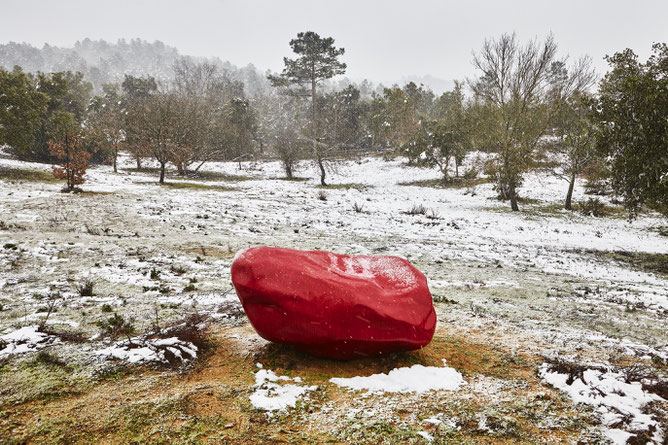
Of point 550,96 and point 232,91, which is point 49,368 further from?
point 232,91

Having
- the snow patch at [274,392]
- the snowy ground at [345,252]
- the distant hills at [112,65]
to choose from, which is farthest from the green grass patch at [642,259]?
the distant hills at [112,65]

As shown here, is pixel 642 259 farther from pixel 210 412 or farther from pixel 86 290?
pixel 86 290

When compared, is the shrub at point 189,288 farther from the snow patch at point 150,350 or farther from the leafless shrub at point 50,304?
the snow patch at point 150,350

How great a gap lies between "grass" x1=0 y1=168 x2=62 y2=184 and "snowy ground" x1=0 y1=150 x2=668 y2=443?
9.61 ft

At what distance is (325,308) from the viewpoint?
130 inches

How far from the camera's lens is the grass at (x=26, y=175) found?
60.1 feet

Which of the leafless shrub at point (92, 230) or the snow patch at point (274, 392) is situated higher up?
the leafless shrub at point (92, 230)

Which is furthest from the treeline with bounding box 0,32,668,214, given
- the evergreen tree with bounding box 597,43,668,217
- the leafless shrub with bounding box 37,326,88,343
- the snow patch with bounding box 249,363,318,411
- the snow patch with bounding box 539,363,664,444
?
the leafless shrub with bounding box 37,326,88,343

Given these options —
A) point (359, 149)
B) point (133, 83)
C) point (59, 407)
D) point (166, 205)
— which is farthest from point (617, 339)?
point (133, 83)

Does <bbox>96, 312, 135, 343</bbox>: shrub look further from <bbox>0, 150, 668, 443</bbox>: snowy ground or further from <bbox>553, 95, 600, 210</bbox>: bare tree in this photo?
<bbox>553, 95, 600, 210</bbox>: bare tree

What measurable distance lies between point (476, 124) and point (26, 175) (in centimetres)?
2832

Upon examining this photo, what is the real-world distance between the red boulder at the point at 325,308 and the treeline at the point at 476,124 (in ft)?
33.5

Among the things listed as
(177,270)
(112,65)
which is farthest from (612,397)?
(112,65)

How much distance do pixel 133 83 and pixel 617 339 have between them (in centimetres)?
6067
